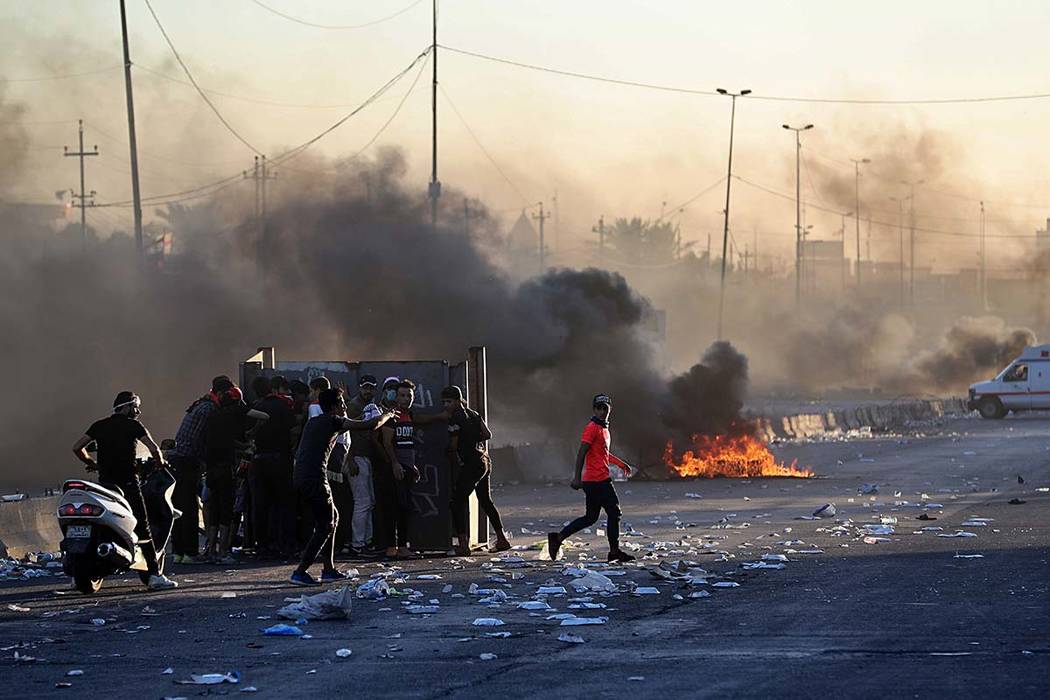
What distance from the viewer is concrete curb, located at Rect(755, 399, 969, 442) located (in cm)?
4834

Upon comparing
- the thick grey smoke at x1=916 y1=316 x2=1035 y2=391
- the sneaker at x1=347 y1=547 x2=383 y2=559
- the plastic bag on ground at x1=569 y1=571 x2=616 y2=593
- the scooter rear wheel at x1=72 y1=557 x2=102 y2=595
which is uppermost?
the thick grey smoke at x1=916 y1=316 x2=1035 y2=391

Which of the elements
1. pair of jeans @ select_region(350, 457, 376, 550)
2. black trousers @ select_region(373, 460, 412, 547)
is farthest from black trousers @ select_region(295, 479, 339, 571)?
black trousers @ select_region(373, 460, 412, 547)

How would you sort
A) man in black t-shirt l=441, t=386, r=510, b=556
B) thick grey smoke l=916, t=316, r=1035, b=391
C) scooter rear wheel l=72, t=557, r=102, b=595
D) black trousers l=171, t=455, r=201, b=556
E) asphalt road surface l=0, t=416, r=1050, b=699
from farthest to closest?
thick grey smoke l=916, t=316, r=1035, b=391
man in black t-shirt l=441, t=386, r=510, b=556
black trousers l=171, t=455, r=201, b=556
scooter rear wheel l=72, t=557, r=102, b=595
asphalt road surface l=0, t=416, r=1050, b=699

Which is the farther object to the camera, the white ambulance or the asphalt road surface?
the white ambulance

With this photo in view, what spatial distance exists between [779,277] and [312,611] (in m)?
162

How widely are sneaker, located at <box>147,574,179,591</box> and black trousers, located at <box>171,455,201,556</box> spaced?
5.51ft

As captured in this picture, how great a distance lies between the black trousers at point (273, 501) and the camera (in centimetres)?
1560

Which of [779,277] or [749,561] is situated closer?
[749,561]

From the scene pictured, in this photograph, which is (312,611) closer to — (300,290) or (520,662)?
(520,662)

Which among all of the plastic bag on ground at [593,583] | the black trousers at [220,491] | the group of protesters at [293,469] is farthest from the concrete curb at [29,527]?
the plastic bag on ground at [593,583]

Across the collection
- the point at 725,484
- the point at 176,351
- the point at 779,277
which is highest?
the point at 779,277

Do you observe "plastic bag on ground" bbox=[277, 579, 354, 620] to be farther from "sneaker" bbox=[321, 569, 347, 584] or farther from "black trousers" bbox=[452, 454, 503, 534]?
"black trousers" bbox=[452, 454, 503, 534]

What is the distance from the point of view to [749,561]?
15422mm

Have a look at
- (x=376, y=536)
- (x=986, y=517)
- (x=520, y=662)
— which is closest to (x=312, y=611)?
(x=520, y=662)
